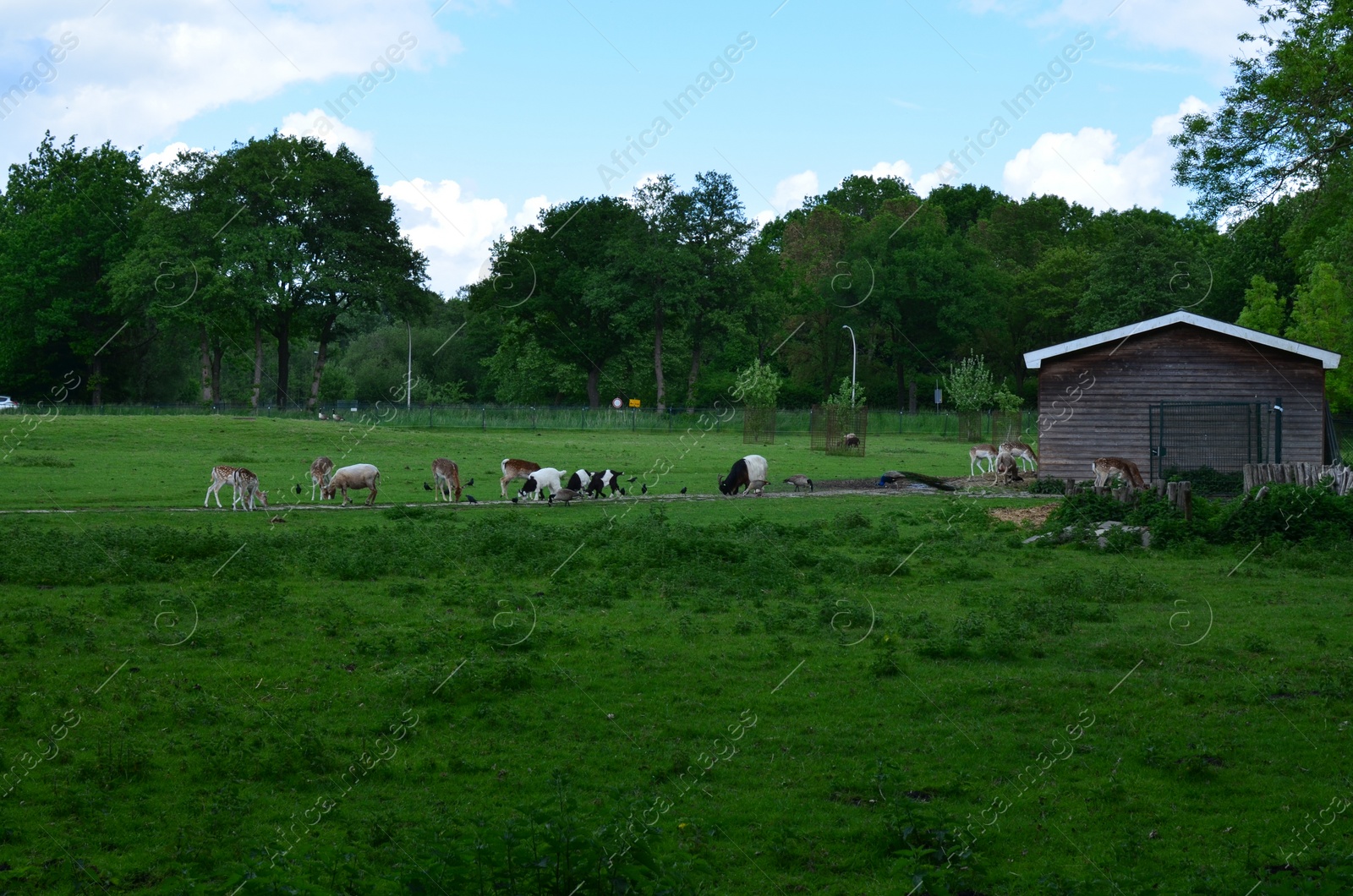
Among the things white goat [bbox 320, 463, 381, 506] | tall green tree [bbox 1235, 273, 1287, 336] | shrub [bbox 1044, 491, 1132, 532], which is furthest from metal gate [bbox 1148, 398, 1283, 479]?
tall green tree [bbox 1235, 273, 1287, 336]

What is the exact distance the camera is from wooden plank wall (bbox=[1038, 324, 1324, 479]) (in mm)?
31203

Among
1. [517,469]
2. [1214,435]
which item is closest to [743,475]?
[517,469]

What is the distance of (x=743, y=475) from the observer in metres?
32.1

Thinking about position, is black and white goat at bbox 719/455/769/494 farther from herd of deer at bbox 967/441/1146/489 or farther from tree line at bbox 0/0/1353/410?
tree line at bbox 0/0/1353/410

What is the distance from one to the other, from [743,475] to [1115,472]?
967cm

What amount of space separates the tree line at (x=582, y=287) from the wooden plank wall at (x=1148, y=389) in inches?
789

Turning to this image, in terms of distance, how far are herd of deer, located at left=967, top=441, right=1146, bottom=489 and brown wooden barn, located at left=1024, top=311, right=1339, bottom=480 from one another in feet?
3.29

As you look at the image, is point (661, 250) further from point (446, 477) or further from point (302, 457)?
point (446, 477)

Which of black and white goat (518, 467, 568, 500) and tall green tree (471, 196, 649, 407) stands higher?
tall green tree (471, 196, 649, 407)

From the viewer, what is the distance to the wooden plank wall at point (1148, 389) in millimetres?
31203

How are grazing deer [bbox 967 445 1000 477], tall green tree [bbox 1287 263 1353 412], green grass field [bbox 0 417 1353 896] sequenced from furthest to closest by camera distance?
tall green tree [bbox 1287 263 1353 412], grazing deer [bbox 967 445 1000 477], green grass field [bbox 0 417 1353 896]

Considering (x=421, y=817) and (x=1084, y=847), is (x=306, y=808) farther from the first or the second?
(x=1084, y=847)

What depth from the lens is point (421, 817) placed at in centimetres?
755

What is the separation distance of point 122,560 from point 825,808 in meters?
11.8
